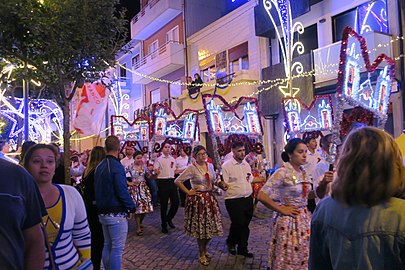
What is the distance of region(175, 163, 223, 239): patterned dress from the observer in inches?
245

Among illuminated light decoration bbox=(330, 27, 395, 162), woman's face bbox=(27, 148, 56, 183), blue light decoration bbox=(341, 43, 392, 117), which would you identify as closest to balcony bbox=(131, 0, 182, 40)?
illuminated light decoration bbox=(330, 27, 395, 162)

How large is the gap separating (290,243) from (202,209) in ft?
8.07

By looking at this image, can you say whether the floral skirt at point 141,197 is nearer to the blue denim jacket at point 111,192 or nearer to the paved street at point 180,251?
the paved street at point 180,251

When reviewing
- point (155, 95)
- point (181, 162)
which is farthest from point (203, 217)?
point (155, 95)

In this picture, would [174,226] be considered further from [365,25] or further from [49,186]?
[365,25]

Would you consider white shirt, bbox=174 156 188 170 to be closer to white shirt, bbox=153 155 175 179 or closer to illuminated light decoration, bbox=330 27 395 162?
white shirt, bbox=153 155 175 179

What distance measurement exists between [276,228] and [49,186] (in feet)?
8.00

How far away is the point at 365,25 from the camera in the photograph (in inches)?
531

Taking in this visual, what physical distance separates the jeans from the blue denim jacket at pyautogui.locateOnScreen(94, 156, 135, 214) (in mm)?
122

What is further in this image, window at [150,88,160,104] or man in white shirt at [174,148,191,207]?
window at [150,88,160,104]

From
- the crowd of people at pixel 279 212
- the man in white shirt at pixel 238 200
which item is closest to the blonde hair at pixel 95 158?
the crowd of people at pixel 279 212

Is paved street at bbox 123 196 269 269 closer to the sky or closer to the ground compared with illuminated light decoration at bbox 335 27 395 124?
closer to the ground

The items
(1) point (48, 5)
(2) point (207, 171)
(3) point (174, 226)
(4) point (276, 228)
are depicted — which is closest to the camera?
(4) point (276, 228)

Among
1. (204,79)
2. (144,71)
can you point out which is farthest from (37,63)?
(144,71)
